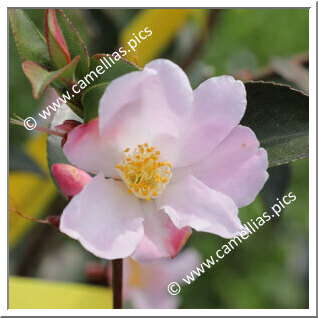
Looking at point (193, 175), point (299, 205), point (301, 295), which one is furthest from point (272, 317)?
point (299, 205)

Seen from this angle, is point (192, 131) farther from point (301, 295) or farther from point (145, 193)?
point (301, 295)

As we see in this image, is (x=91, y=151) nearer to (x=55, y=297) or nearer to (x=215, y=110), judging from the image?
(x=215, y=110)

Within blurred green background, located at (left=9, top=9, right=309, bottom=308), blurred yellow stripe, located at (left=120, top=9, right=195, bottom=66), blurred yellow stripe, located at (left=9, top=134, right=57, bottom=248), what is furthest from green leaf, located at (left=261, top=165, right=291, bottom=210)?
blurred yellow stripe, located at (left=9, top=134, right=57, bottom=248)

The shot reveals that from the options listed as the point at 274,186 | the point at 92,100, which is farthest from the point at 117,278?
the point at 274,186

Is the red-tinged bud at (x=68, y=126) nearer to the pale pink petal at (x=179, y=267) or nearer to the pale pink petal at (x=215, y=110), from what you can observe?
the pale pink petal at (x=215, y=110)

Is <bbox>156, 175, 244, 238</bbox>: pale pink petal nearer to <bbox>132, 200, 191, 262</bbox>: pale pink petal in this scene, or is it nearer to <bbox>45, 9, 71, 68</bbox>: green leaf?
<bbox>132, 200, 191, 262</bbox>: pale pink petal

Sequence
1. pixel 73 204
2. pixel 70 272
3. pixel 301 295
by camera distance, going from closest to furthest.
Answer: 1. pixel 73 204
2. pixel 70 272
3. pixel 301 295
